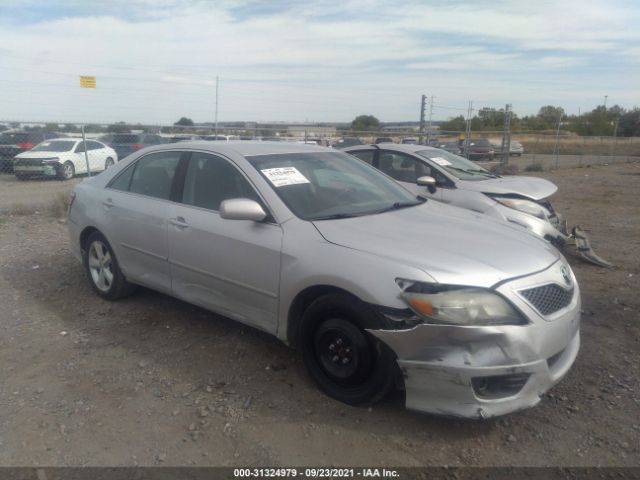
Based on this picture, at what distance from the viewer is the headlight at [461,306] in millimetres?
2807

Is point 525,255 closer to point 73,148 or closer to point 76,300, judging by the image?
point 76,300

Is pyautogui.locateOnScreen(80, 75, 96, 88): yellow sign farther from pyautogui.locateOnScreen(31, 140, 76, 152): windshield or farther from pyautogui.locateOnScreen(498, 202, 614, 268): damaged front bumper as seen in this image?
pyautogui.locateOnScreen(498, 202, 614, 268): damaged front bumper

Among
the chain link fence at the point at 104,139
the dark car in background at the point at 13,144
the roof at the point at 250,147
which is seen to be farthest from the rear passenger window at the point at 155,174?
the dark car in background at the point at 13,144

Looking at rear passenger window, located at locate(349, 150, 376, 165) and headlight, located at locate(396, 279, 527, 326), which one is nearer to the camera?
headlight, located at locate(396, 279, 527, 326)

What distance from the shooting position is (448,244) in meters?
3.26

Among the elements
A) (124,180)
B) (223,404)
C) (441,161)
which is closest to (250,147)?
(124,180)

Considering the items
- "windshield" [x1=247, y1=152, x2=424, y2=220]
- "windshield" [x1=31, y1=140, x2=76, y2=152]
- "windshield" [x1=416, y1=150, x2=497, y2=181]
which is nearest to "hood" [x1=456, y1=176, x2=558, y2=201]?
"windshield" [x1=416, y1=150, x2=497, y2=181]

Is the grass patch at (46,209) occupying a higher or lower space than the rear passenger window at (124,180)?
lower

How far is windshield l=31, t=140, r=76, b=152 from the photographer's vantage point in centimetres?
1719

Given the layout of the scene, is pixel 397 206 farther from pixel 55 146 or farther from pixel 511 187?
pixel 55 146

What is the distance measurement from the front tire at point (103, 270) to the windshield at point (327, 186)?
5.94ft

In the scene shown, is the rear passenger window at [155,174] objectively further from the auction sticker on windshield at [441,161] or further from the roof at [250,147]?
the auction sticker on windshield at [441,161]

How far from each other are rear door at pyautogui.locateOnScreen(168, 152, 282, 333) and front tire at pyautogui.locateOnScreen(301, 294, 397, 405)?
1.13 feet

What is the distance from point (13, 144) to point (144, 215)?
15908mm
